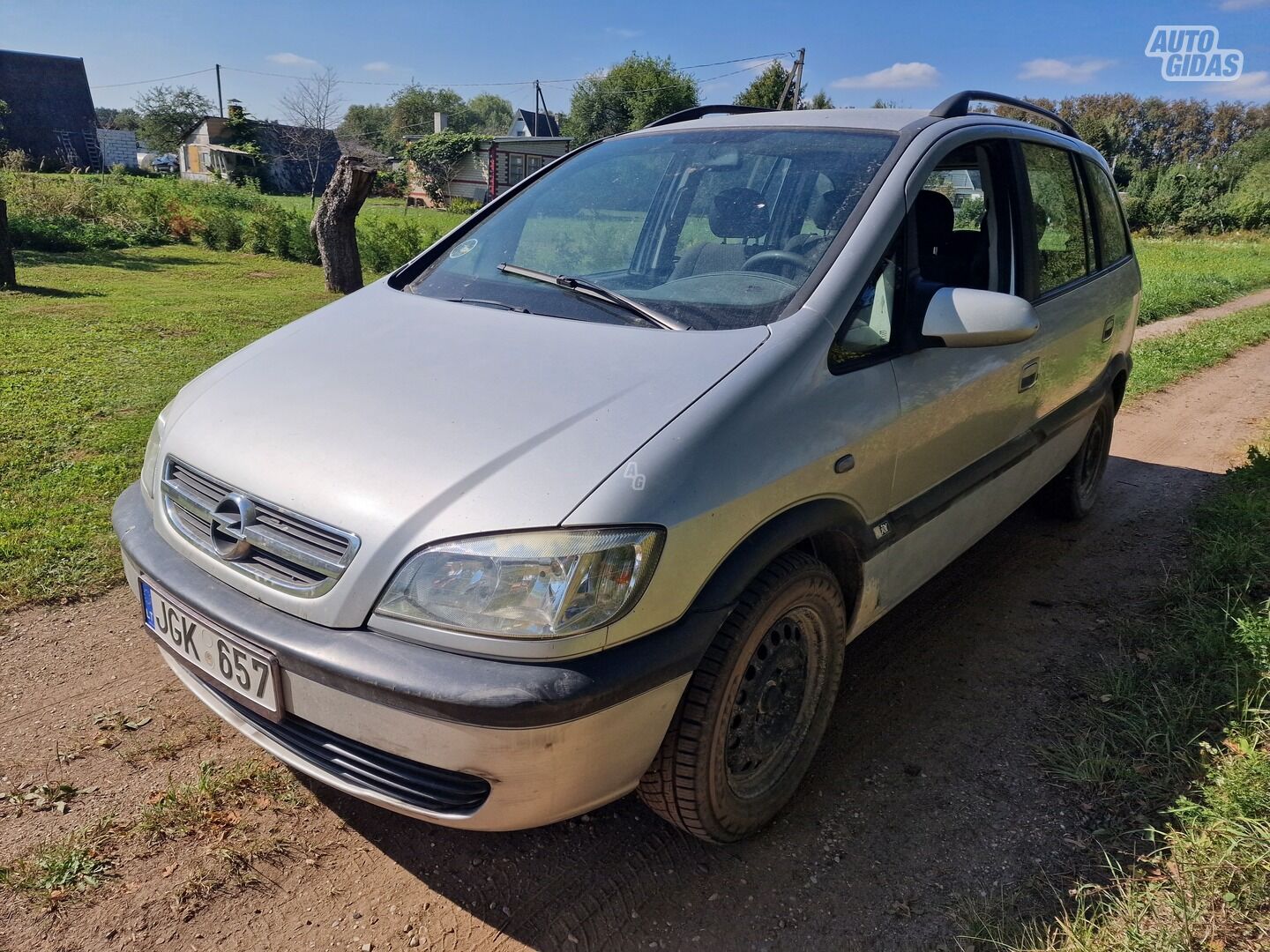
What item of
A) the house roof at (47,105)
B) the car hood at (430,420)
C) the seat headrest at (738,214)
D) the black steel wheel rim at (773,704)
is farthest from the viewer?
the house roof at (47,105)

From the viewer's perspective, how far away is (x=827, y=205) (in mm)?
2652

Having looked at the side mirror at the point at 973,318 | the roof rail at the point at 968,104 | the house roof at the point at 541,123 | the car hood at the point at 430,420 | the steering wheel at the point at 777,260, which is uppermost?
the house roof at the point at 541,123

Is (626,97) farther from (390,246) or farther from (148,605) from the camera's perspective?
(148,605)

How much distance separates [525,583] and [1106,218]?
156 inches

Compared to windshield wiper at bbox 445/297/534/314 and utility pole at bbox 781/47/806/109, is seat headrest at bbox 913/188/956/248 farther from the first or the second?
utility pole at bbox 781/47/806/109

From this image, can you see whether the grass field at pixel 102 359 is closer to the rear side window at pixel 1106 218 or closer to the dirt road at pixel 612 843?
the dirt road at pixel 612 843

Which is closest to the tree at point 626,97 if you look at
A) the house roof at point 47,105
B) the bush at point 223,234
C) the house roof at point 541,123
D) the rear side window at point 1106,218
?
the house roof at point 541,123

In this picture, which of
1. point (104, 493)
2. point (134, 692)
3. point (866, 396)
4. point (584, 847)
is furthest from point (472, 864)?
point (104, 493)

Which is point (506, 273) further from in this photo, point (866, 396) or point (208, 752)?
point (208, 752)

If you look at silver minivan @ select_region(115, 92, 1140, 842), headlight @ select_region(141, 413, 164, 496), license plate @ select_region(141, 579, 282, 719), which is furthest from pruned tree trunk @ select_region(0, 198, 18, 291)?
license plate @ select_region(141, 579, 282, 719)

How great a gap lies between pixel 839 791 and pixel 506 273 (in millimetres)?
1938

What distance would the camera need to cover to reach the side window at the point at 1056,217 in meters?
3.51

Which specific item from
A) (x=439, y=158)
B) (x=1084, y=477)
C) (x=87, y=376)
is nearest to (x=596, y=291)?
(x=1084, y=477)

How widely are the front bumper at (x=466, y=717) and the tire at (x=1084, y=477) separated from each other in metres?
3.27
